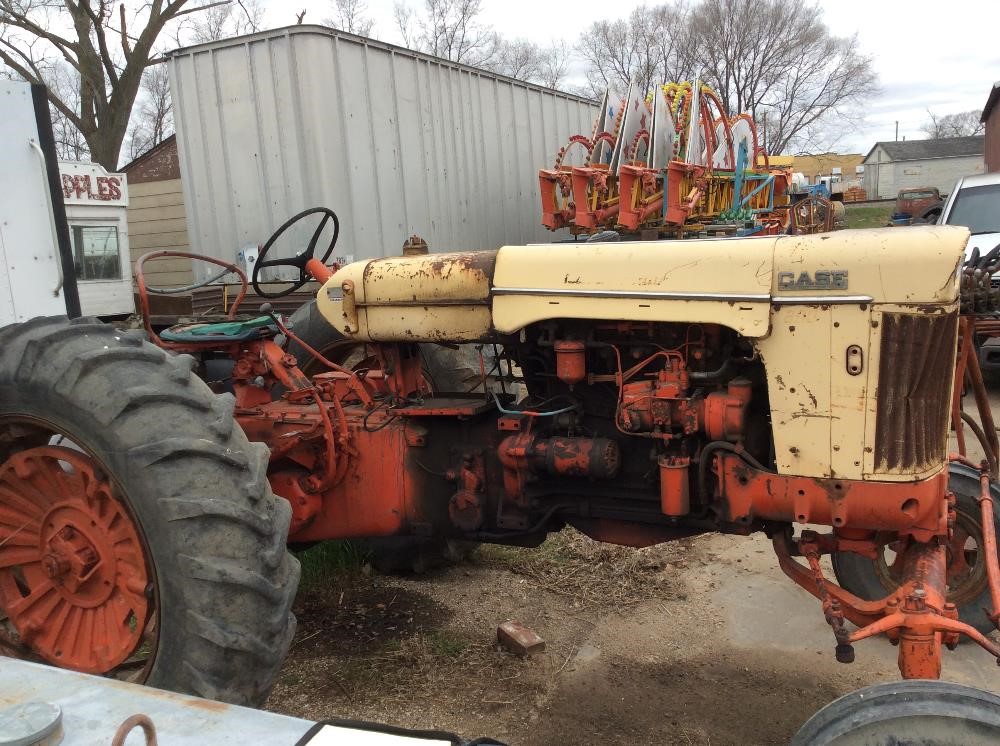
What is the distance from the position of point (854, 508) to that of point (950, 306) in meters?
0.59

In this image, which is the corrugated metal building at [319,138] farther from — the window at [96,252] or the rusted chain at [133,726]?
the rusted chain at [133,726]

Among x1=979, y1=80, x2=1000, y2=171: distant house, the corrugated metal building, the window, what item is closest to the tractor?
the corrugated metal building

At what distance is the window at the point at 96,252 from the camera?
8.77 m

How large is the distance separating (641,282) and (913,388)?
2.52 feet

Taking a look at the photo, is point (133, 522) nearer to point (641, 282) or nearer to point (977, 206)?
point (641, 282)

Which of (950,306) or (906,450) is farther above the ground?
(950,306)

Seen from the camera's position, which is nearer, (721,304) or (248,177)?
(721,304)

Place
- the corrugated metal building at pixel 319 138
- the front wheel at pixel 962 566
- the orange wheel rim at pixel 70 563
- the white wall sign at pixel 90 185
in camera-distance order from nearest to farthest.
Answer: the orange wheel rim at pixel 70 563 < the front wheel at pixel 962 566 < the corrugated metal building at pixel 319 138 < the white wall sign at pixel 90 185

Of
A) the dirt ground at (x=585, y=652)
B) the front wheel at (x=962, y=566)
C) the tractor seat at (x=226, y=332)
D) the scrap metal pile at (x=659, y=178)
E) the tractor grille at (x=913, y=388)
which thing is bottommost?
the dirt ground at (x=585, y=652)

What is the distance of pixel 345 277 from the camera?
9.73 ft

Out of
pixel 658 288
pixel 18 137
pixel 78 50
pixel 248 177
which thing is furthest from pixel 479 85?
pixel 78 50

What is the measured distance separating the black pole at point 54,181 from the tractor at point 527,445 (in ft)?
4.53

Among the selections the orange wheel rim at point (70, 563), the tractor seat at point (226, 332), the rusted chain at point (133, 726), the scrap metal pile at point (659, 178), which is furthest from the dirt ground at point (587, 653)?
the scrap metal pile at point (659, 178)

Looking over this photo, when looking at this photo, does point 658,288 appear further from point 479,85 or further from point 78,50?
point 78,50
